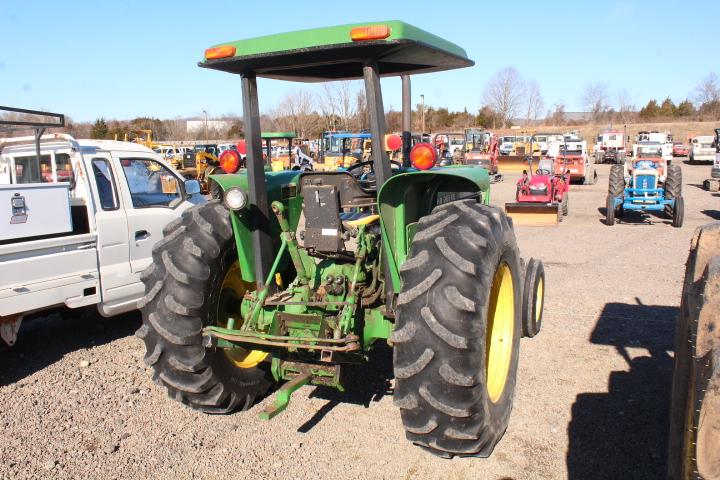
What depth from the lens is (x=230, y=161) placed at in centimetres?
407

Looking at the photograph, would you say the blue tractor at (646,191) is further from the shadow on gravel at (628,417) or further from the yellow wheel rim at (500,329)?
the yellow wheel rim at (500,329)

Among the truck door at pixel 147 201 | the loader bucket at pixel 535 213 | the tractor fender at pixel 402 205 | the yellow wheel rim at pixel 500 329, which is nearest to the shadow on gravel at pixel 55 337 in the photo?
the truck door at pixel 147 201

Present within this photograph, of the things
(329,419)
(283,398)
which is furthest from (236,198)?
(329,419)

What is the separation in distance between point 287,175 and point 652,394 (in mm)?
3176

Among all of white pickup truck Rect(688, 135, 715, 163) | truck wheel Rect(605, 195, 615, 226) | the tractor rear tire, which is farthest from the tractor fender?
white pickup truck Rect(688, 135, 715, 163)

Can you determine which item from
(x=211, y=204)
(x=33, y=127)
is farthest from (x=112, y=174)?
(x=211, y=204)

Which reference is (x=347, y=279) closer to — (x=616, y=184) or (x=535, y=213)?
(x=535, y=213)

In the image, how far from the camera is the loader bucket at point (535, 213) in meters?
13.0

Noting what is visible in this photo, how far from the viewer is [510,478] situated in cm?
334

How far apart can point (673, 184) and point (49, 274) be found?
40.2 feet

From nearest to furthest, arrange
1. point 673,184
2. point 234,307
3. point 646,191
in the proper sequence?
point 234,307, point 673,184, point 646,191

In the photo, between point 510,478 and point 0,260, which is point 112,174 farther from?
point 510,478

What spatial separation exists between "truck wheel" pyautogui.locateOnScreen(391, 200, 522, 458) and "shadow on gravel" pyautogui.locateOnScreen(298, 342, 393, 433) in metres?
1.20

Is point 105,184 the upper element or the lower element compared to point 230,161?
lower
